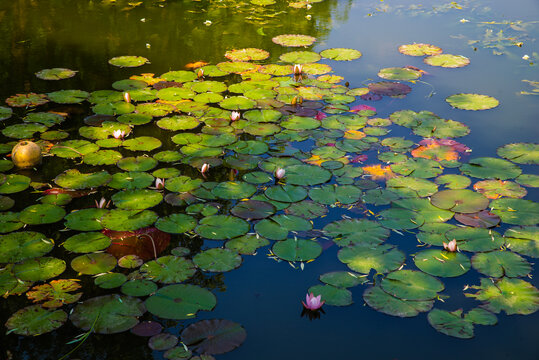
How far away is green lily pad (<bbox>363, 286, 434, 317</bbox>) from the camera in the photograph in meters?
3.29

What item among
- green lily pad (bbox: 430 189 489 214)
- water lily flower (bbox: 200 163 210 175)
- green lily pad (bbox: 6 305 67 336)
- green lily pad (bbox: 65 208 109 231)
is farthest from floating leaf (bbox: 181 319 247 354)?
green lily pad (bbox: 430 189 489 214)

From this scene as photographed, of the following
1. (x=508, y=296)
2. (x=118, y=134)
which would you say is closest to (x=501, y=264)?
(x=508, y=296)

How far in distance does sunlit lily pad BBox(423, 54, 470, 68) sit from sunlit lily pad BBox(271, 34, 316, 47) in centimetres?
174

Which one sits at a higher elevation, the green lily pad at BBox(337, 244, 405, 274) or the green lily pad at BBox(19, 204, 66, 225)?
the green lily pad at BBox(19, 204, 66, 225)

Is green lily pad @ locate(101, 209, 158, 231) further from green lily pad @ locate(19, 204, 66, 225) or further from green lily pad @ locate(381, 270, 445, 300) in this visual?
green lily pad @ locate(381, 270, 445, 300)

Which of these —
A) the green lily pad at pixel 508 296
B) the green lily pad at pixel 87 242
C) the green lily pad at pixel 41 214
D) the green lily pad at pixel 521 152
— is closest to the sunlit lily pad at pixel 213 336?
the green lily pad at pixel 87 242

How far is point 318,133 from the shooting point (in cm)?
544

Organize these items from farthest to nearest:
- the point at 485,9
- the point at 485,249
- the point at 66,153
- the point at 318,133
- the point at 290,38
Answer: the point at 485,9 → the point at 290,38 → the point at 318,133 → the point at 66,153 → the point at 485,249

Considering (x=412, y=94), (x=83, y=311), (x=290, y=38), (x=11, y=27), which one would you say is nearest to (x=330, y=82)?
(x=412, y=94)

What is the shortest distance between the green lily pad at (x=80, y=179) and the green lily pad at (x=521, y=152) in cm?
372

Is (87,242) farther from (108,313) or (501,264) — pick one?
(501,264)

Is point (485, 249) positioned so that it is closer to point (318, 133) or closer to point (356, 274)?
point (356, 274)

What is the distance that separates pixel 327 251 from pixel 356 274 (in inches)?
12.6

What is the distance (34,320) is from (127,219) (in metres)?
1.11
